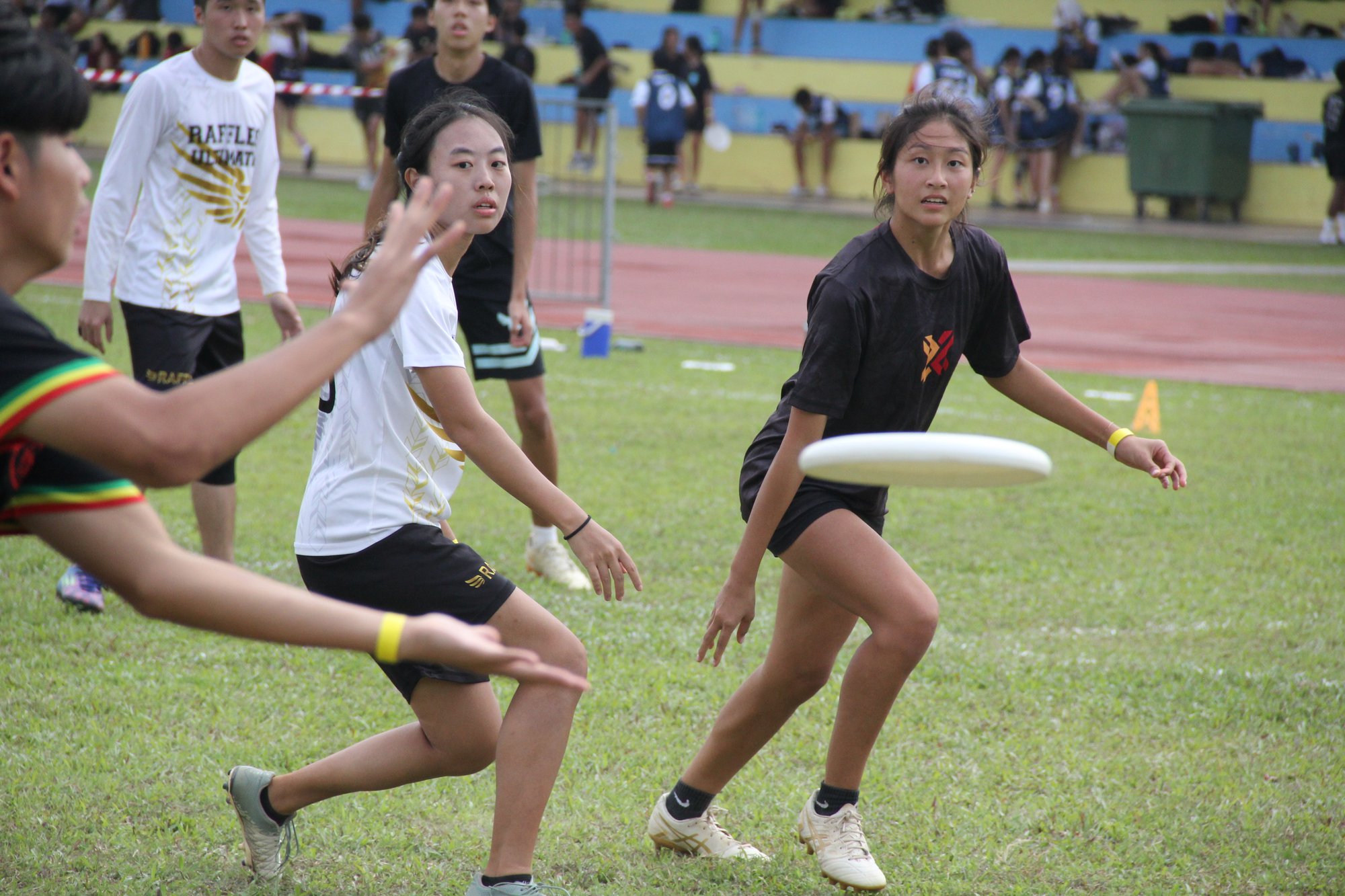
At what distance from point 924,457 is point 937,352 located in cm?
90

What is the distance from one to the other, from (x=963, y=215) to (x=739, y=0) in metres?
27.6

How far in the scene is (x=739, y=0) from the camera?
97.1 ft

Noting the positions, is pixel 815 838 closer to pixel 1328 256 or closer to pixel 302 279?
pixel 302 279

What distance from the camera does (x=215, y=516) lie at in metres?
5.10

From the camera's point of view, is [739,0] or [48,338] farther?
[739,0]

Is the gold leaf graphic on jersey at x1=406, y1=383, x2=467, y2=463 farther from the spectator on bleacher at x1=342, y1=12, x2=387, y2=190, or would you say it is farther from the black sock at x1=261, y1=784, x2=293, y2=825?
the spectator on bleacher at x1=342, y1=12, x2=387, y2=190

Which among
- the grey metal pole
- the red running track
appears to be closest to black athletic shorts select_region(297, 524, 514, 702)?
the grey metal pole

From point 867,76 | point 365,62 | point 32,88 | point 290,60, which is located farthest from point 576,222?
point 32,88

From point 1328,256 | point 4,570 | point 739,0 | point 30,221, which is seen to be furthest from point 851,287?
point 739,0

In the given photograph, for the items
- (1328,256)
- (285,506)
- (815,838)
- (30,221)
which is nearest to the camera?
(30,221)

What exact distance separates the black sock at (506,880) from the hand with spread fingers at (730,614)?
0.61 meters

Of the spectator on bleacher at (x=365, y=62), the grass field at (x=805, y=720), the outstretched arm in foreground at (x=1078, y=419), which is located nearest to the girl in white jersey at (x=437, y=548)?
the grass field at (x=805, y=720)

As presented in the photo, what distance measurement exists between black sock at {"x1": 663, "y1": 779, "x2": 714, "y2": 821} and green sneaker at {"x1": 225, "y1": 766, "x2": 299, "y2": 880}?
0.92 m

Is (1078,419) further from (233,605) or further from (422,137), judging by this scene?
(233,605)
